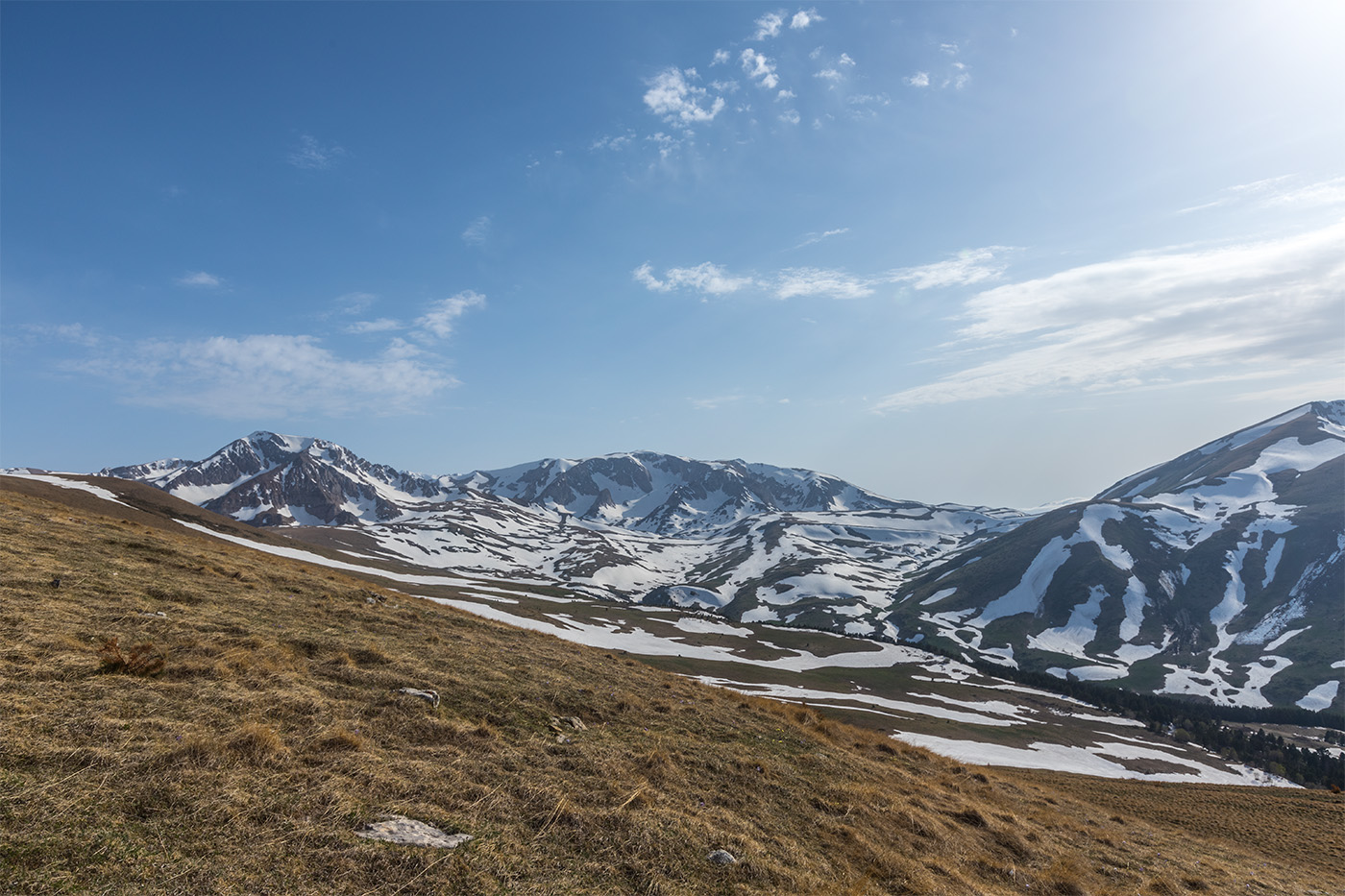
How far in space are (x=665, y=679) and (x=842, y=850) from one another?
14338mm

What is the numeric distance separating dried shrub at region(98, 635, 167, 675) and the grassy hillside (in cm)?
5

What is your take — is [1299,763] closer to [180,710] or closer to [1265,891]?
[1265,891]

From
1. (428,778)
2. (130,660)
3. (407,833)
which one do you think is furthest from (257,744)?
(130,660)

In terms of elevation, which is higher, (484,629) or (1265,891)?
(484,629)

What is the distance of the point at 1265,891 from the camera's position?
18.3 metres

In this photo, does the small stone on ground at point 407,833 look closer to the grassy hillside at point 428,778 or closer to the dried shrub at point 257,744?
the grassy hillside at point 428,778

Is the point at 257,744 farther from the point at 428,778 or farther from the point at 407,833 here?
the point at 407,833

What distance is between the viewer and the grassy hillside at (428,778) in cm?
772

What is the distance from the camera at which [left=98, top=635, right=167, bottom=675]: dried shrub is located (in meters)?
12.3

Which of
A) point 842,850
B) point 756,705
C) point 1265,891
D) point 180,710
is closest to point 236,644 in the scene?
point 180,710

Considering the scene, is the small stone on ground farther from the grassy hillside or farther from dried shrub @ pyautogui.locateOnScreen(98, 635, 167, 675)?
dried shrub @ pyautogui.locateOnScreen(98, 635, 167, 675)

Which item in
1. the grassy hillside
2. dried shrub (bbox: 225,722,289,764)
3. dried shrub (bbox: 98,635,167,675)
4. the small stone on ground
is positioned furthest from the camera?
dried shrub (bbox: 98,635,167,675)

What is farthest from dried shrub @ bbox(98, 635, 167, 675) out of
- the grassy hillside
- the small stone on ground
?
the small stone on ground

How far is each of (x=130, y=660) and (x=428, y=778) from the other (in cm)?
753
